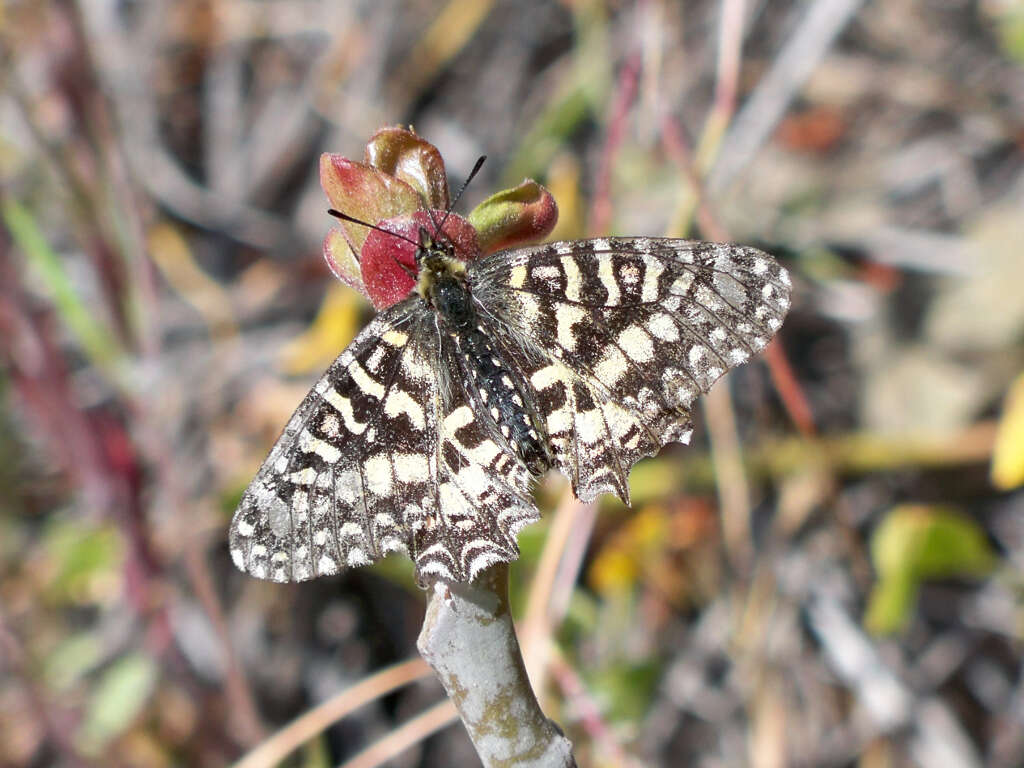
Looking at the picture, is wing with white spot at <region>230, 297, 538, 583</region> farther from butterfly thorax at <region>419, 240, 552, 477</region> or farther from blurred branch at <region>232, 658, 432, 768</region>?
blurred branch at <region>232, 658, 432, 768</region>

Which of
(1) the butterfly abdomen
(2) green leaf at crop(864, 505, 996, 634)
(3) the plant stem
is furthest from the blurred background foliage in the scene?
(3) the plant stem

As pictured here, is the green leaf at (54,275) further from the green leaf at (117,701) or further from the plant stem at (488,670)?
the plant stem at (488,670)

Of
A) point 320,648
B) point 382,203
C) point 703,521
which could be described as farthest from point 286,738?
point 382,203

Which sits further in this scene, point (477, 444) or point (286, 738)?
point (286, 738)

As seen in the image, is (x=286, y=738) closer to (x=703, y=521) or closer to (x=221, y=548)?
(x=221, y=548)

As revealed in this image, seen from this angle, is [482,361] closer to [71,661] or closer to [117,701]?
[117,701]

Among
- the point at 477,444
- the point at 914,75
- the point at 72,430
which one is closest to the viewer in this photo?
the point at 477,444

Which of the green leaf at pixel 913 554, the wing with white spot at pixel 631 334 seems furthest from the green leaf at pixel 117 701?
the green leaf at pixel 913 554

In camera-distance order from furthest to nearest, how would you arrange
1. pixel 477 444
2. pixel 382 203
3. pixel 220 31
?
pixel 220 31 → pixel 477 444 → pixel 382 203
